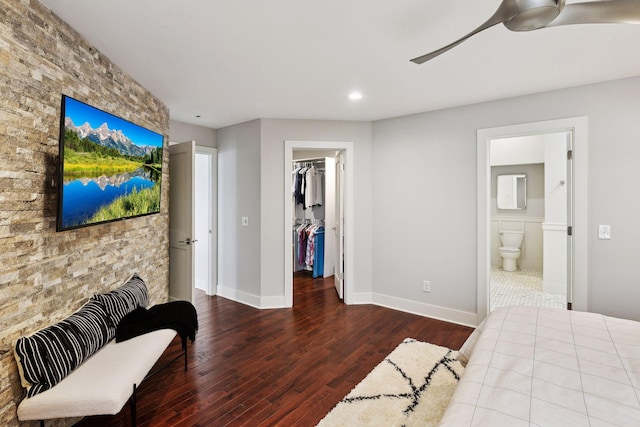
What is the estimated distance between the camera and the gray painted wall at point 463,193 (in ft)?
8.84

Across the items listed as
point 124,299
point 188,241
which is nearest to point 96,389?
point 124,299

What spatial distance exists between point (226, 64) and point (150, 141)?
0.99 meters

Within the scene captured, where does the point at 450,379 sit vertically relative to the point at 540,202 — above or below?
below

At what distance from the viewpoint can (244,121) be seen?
163 inches

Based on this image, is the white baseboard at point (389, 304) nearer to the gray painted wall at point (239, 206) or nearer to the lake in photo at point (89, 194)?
the gray painted wall at point (239, 206)

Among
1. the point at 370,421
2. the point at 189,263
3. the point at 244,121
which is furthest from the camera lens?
the point at 244,121

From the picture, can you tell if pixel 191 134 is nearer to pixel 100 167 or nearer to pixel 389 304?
pixel 100 167

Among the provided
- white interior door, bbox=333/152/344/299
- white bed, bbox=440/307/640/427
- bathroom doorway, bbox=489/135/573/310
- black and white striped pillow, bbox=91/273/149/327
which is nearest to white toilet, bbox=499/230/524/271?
bathroom doorway, bbox=489/135/573/310

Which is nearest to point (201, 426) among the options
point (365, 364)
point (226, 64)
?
point (365, 364)

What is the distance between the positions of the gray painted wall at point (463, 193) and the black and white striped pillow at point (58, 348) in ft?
10.1

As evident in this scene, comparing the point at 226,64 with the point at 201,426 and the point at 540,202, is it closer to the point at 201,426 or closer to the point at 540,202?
the point at 201,426

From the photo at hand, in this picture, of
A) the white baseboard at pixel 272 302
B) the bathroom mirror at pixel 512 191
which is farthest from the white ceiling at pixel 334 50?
the bathroom mirror at pixel 512 191

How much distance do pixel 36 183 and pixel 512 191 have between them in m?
6.54

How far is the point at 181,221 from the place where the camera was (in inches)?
137
